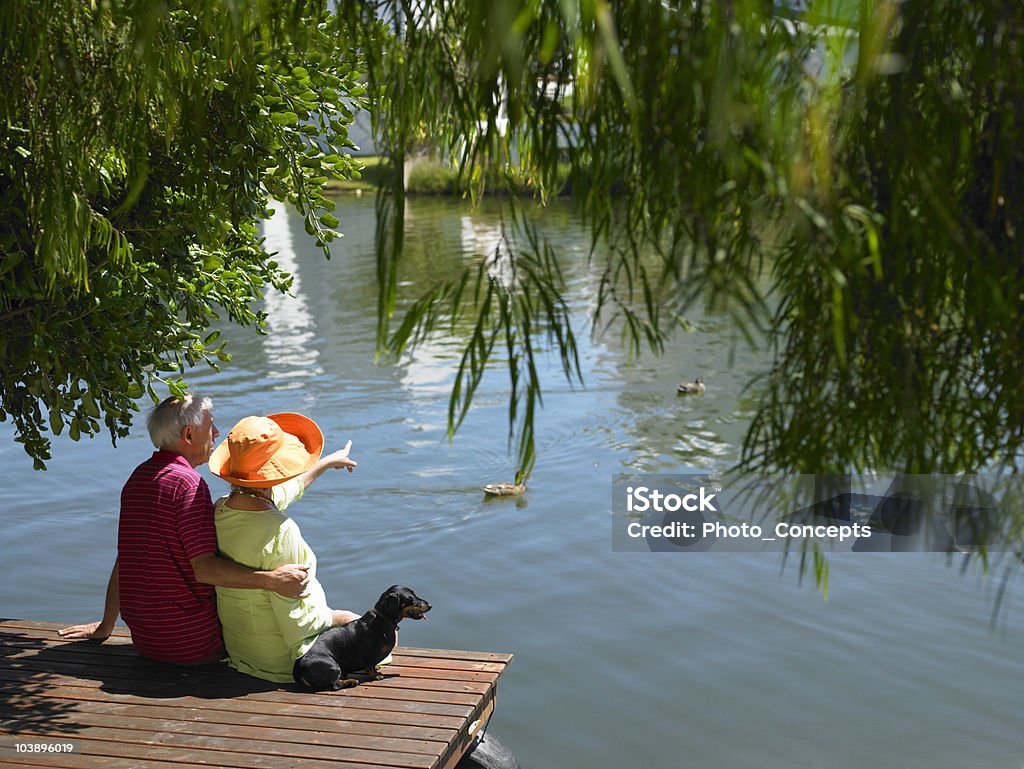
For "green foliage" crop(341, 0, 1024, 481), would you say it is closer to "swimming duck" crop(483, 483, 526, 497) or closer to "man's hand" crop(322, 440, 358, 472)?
"man's hand" crop(322, 440, 358, 472)

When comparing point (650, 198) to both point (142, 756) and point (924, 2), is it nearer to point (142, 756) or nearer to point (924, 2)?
point (924, 2)

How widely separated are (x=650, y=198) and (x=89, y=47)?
6.21 feet

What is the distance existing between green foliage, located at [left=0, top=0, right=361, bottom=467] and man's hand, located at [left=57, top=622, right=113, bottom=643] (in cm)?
86

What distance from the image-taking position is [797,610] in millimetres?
10734

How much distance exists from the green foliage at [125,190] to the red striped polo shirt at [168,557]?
1.59 ft

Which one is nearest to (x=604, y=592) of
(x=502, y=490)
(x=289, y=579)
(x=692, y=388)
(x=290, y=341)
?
(x=502, y=490)

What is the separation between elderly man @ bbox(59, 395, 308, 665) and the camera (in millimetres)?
5363

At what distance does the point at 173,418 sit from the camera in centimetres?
541

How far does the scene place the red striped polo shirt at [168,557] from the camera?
539 centimetres

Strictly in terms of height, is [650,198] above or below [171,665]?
above

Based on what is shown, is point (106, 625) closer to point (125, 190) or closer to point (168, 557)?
point (168, 557)

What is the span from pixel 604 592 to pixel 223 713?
643 centimetres

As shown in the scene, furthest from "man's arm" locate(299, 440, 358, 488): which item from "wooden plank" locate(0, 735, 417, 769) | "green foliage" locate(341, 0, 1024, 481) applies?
"green foliage" locate(341, 0, 1024, 481)

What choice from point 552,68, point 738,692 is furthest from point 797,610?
point 552,68
